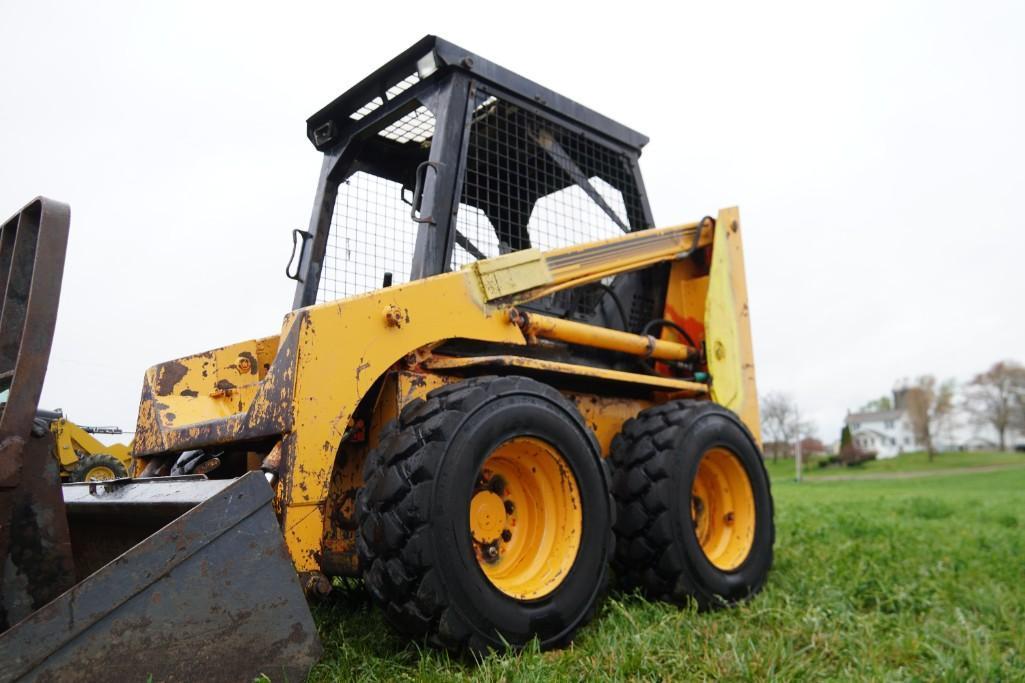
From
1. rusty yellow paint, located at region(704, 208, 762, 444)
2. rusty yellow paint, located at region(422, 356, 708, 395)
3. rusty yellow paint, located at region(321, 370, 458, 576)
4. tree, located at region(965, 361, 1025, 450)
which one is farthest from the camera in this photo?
tree, located at region(965, 361, 1025, 450)

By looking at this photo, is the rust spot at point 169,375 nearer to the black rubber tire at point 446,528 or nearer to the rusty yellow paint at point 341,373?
the rusty yellow paint at point 341,373

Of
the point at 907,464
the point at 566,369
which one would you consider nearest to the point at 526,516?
the point at 566,369

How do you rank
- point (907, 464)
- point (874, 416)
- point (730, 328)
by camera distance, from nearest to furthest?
1. point (730, 328)
2. point (907, 464)
3. point (874, 416)

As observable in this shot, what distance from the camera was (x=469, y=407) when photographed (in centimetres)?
294

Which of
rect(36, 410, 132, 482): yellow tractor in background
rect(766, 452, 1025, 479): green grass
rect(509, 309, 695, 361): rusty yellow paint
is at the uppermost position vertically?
rect(509, 309, 695, 361): rusty yellow paint

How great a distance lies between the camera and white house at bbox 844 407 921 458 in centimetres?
9594

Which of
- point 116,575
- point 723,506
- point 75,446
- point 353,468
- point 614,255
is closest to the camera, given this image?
point 116,575

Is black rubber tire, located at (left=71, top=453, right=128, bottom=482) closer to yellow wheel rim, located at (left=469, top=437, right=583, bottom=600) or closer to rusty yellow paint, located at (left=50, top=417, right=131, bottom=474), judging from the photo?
rusty yellow paint, located at (left=50, top=417, right=131, bottom=474)

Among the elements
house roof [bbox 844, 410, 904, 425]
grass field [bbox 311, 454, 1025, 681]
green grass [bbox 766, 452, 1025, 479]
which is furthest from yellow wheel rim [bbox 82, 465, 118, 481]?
house roof [bbox 844, 410, 904, 425]

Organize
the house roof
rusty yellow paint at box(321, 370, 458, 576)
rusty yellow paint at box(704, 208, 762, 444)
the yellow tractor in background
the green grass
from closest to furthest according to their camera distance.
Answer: rusty yellow paint at box(321, 370, 458, 576), rusty yellow paint at box(704, 208, 762, 444), the yellow tractor in background, the green grass, the house roof

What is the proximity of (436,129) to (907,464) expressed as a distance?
188ft

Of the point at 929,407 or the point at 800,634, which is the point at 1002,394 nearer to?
the point at 929,407

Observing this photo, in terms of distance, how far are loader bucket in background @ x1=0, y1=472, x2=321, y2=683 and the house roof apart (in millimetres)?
105735

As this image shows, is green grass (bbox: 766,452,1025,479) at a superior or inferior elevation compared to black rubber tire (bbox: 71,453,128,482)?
inferior
